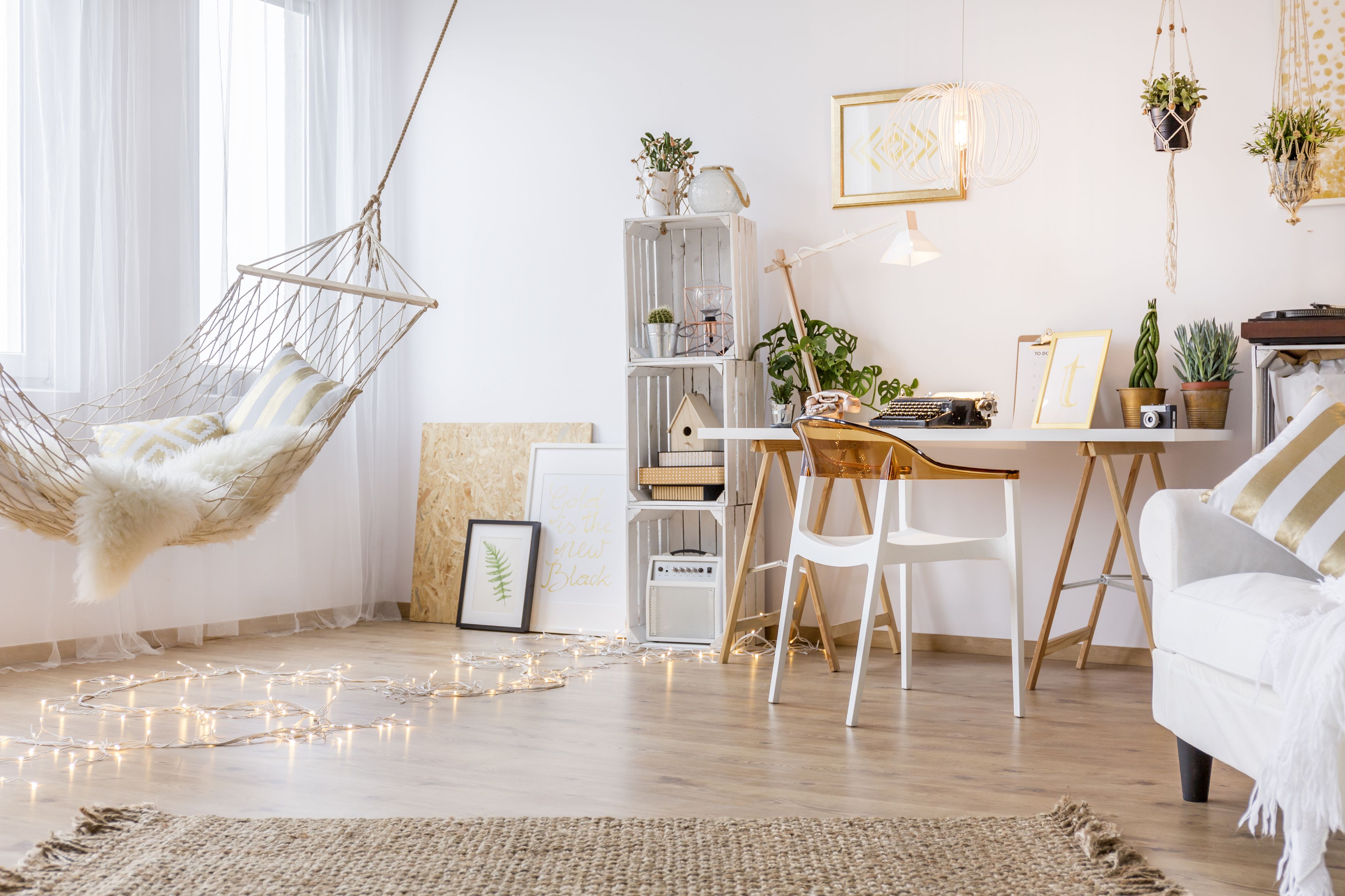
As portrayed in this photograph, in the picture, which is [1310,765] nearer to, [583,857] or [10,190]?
[583,857]

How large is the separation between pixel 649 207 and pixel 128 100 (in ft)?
5.75

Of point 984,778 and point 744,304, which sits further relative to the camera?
point 744,304

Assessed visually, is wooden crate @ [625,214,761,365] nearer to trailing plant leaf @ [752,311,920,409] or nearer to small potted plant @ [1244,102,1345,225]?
trailing plant leaf @ [752,311,920,409]

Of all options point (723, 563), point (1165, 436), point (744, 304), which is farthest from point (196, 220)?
point (1165, 436)

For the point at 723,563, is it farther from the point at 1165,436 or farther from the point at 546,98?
the point at 546,98

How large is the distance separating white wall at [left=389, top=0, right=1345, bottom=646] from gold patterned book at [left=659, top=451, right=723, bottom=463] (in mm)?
347

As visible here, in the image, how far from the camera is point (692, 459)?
13.2ft

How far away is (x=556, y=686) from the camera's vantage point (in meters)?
3.27

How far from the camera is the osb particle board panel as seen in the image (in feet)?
15.1

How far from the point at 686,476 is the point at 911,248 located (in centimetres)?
106

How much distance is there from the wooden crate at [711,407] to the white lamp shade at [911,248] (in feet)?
2.08

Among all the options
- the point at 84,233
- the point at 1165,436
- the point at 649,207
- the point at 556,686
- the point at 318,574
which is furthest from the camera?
the point at 318,574

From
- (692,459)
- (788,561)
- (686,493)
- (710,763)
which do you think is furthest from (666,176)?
(710,763)

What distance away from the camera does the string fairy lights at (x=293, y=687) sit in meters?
2.57
